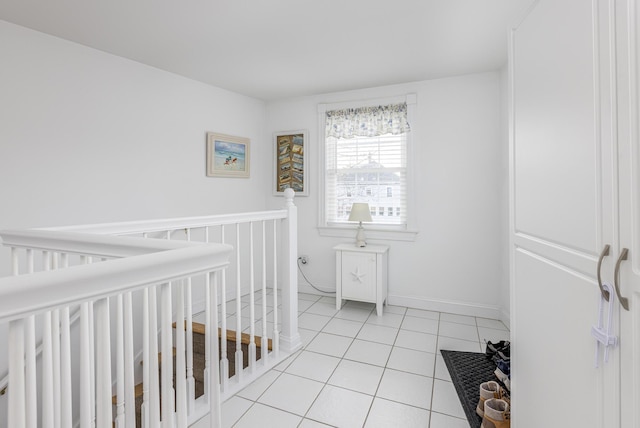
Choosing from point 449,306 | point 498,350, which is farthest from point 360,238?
point 498,350

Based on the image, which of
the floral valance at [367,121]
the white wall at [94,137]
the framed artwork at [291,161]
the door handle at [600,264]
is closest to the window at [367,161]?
the floral valance at [367,121]

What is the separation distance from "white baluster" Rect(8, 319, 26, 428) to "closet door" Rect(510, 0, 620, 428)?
127 centimetres

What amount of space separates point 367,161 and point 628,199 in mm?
3110

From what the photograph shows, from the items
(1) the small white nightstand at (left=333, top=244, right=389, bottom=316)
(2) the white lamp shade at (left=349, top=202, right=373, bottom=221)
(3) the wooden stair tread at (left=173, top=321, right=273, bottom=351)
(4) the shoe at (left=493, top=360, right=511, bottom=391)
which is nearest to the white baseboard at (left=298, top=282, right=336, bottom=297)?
(1) the small white nightstand at (left=333, top=244, right=389, bottom=316)

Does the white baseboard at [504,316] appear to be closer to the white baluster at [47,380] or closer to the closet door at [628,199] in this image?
the closet door at [628,199]

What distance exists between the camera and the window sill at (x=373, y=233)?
3.60 metres

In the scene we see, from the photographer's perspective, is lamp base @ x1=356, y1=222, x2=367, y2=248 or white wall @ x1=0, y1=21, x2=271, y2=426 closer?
white wall @ x1=0, y1=21, x2=271, y2=426

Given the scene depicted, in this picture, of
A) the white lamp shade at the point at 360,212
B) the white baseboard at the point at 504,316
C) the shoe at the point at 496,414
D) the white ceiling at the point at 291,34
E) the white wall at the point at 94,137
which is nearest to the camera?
the shoe at the point at 496,414

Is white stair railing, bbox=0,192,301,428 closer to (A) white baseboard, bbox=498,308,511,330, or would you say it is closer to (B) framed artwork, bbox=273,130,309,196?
(B) framed artwork, bbox=273,130,309,196

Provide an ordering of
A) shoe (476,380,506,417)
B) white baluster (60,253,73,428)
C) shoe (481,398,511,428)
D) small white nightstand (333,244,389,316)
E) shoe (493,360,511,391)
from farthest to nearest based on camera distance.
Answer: small white nightstand (333,244,389,316) → shoe (493,360,511,391) → shoe (476,380,506,417) → shoe (481,398,511,428) → white baluster (60,253,73,428)

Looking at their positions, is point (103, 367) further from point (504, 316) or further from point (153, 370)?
point (504, 316)

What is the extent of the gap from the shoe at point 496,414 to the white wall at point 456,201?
1.67 meters

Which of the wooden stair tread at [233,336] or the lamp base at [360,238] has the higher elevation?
the lamp base at [360,238]

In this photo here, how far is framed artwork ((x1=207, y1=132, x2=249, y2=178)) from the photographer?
365cm
